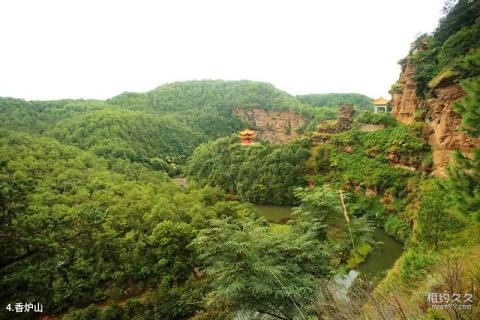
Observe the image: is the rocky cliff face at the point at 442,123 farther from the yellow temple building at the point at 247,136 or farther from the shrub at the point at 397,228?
the yellow temple building at the point at 247,136

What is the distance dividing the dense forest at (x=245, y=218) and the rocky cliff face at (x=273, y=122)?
1300 inches

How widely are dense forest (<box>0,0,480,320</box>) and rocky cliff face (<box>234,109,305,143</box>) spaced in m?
33.0

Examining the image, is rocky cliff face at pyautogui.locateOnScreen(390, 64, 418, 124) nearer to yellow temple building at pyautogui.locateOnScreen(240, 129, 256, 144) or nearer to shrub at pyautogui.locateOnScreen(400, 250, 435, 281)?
yellow temple building at pyautogui.locateOnScreen(240, 129, 256, 144)

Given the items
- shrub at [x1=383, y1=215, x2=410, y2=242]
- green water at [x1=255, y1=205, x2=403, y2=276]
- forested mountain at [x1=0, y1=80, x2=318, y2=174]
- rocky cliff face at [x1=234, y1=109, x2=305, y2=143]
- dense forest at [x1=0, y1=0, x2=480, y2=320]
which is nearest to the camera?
dense forest at [x1=0, y1=0, x2=480, y2=320]

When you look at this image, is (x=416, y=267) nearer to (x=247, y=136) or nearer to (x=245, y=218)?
(x=245, y=218)

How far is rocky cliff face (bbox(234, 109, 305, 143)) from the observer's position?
76.2m

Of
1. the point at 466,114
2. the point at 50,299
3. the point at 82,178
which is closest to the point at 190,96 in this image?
the point at 82,178

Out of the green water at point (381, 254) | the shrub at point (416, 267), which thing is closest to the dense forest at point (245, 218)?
the shrub at point (416, 267)

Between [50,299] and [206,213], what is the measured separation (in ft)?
30.2

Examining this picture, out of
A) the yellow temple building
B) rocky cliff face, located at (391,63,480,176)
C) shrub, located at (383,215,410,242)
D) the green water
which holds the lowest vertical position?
the green water

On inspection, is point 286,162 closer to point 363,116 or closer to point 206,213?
point 363,116

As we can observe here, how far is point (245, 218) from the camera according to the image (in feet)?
32.7

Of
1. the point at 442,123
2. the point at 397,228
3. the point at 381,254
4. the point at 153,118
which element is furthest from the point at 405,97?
the point at 153,118

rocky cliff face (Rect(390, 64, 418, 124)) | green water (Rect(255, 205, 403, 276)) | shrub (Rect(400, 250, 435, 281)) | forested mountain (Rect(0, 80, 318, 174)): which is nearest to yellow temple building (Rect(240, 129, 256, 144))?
forested mountain (Rect(0, 80, 318, 174))
